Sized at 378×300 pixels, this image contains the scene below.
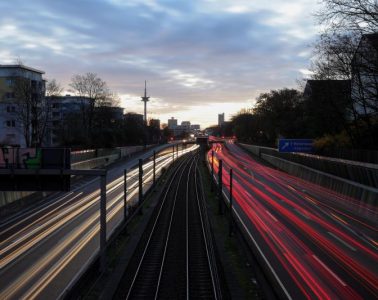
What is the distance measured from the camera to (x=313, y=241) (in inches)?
1011

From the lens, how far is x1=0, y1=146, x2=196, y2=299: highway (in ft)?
65.9

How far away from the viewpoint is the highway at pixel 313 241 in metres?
18.0

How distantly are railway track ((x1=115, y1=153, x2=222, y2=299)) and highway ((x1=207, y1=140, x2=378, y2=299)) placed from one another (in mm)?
2441

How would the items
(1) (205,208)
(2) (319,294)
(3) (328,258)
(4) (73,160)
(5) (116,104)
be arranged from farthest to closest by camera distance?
(5) (116,104), (4) (73,160), (1) (205,208), (3) (328,258), (2) (319,294)

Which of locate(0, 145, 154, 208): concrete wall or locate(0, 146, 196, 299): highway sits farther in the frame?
locate(0, 145, 154, 208): concrete wall

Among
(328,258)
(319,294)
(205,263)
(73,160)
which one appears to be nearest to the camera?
(319,294)

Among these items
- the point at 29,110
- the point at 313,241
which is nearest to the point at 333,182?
the point at 313,241

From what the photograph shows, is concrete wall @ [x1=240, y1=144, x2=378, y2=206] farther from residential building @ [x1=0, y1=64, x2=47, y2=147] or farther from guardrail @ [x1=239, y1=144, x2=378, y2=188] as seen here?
residential building @ [x1=0, y1=64, x2=47, y2=147]

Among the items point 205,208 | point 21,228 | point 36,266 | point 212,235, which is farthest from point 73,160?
point 36,266

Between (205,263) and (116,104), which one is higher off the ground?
(116,104)

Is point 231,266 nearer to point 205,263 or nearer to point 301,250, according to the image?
point 205,263

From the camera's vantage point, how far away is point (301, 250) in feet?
77.9

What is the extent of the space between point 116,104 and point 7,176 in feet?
324

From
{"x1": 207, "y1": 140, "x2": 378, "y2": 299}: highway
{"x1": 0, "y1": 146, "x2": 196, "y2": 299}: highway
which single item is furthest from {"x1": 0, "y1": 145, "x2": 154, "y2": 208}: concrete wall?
{"x1": 207, "y1": 140, "x2": 378, "y2": 299}: highway
